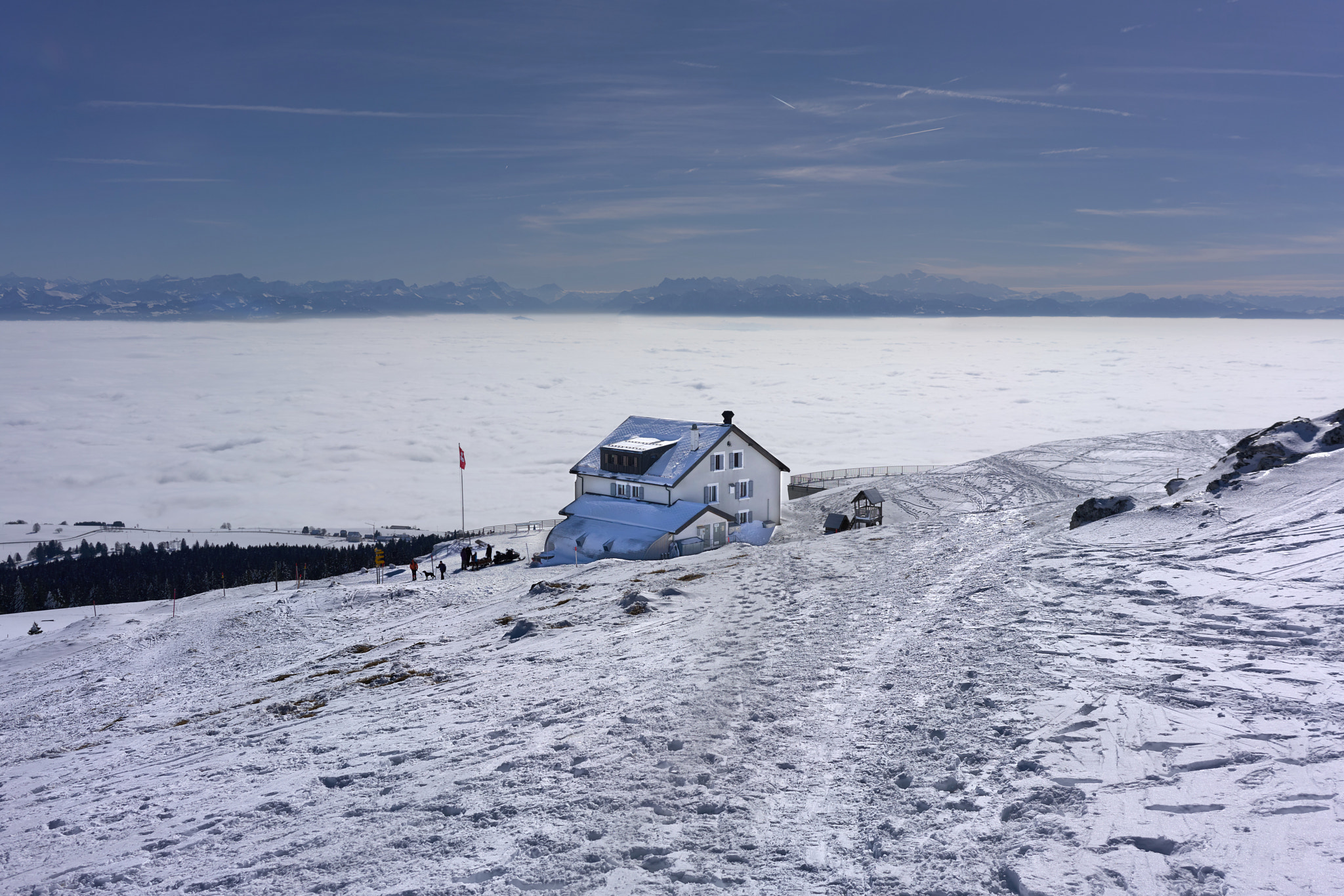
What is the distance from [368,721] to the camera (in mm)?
12180

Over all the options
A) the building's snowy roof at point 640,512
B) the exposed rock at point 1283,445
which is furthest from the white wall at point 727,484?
the exposed rock at point 1283,445

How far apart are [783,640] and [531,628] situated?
703cm

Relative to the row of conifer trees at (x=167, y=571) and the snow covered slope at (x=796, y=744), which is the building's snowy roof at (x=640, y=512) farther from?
the snow covered slope at (x=796, y=744)

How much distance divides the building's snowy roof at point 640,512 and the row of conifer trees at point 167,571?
22.1 metres

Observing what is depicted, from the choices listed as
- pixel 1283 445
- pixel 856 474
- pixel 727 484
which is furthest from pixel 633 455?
pixel 856 474

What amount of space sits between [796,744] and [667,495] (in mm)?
36281

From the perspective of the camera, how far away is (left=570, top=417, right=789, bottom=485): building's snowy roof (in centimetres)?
4603

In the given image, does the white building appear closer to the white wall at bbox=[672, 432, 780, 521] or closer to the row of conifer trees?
the white wall at bbox=[672, 432, 780, 521]

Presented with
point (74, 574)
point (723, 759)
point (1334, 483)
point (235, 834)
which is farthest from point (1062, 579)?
point (74, 574)

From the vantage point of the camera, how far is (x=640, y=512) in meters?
45.8

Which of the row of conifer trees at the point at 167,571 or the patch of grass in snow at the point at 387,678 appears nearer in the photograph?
the patch of grass in snow at the point at 387,678

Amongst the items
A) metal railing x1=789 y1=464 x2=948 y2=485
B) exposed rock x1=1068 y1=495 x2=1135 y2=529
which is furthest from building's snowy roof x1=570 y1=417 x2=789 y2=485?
exposed rock x1=1068 y1=495 x2=1135 y2=529

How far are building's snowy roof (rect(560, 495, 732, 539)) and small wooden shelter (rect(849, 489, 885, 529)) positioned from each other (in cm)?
848

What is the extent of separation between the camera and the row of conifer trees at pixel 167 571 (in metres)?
72.2
